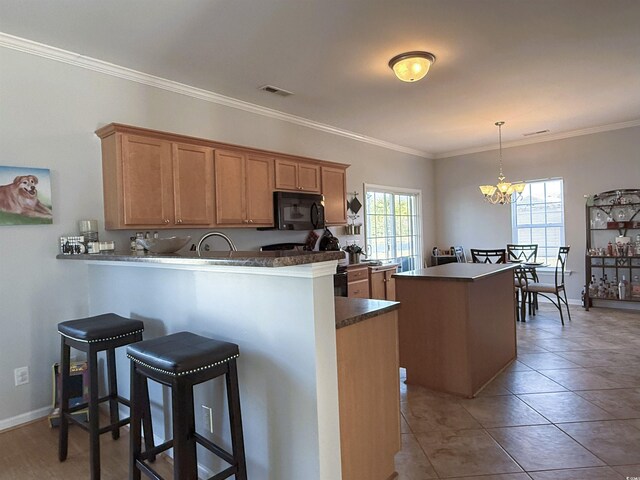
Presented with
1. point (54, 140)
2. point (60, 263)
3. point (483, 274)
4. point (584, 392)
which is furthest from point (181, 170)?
point (584, 392)

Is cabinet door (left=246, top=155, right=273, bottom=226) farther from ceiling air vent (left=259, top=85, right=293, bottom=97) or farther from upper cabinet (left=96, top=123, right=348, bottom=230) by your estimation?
ceiling air vent (left=259, top=85, right=293, bottom=97)

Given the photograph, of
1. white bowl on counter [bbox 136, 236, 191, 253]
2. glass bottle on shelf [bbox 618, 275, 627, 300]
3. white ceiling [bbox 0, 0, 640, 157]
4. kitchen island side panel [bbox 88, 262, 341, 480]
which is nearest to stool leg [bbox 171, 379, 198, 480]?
kitchen island side panel [bbox 88, 262, 341, 480]

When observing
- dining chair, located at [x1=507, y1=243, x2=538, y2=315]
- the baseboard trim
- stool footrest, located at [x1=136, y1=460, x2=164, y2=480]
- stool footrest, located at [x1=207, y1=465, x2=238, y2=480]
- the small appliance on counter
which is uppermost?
the small appliance on counter

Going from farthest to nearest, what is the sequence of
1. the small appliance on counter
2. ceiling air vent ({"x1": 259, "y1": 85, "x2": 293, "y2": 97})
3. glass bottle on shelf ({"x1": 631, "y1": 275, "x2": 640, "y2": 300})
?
glass bottle on shelf ({"x1": 631, "y1": 275, "x2": 640, "y2": 300}) → the small appliance on counter → ceiling air vent ({"x1": 259, "y1": 85, "x2": 293, "y2": 97})

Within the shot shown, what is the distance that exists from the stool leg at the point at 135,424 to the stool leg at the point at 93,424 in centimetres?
42

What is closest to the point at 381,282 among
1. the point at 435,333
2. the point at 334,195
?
the point at 334,195

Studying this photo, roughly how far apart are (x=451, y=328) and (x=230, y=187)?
2314mm

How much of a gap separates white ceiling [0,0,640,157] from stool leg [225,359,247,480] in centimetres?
219

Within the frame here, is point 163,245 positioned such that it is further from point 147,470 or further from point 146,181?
point 147,470

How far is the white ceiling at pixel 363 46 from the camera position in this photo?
8.35ft

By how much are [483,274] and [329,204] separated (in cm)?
226

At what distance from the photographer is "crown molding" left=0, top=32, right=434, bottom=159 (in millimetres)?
2814

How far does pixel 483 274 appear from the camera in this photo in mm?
3139

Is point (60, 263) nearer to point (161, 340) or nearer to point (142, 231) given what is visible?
point (142, 231)
